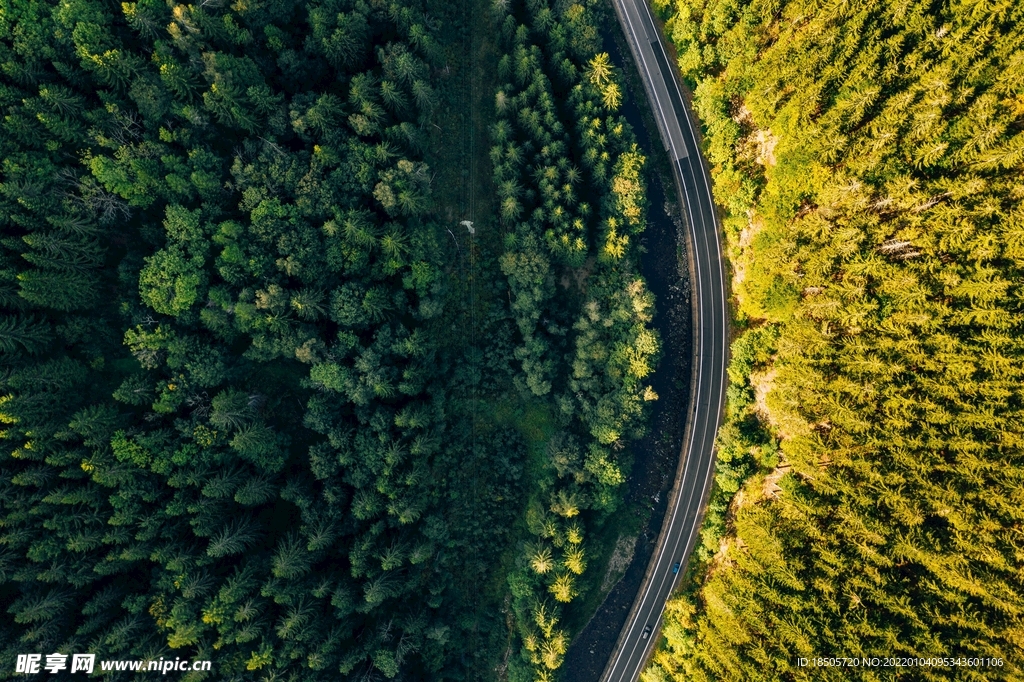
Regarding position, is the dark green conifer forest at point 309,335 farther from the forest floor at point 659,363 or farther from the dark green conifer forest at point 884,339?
the dark green conifer forest at point 884,339

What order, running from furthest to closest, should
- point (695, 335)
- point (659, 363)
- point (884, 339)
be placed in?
1. point (659, 363)
2. point (695, 335)
3. point (884, 339)

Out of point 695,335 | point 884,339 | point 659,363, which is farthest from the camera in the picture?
point 659,363

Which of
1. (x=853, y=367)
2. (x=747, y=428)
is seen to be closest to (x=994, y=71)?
(x=853, y=367)

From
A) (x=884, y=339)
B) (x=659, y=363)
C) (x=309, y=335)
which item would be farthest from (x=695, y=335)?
(x=309, y=335)

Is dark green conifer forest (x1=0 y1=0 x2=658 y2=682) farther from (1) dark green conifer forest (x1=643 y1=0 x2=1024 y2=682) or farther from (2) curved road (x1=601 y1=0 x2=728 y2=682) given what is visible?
(1) dark green conifer forest (x1=643 y1=0 x2=1024 y2=682)

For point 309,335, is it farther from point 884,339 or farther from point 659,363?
point 884,339

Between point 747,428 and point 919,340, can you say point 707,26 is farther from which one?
point 747,428
